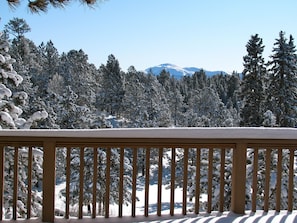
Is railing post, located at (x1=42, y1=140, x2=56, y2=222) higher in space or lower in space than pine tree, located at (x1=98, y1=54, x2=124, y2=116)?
lower

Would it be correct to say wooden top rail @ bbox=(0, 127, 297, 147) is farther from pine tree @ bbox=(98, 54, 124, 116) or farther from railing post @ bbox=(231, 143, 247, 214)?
pine tree @ bbox=(98, 54, 124, 116)

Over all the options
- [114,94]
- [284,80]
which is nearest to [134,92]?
[114,94]

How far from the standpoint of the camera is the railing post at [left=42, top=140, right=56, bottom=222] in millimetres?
3021

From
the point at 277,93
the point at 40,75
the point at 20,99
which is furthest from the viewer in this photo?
the point at 40,75

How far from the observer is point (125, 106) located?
1716 inches

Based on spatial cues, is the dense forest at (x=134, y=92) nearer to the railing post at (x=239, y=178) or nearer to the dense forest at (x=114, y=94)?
the dense forest at (x=114, y=94)

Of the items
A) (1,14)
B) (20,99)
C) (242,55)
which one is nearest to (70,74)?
(242,55)

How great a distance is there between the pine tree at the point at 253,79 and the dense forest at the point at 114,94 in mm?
59

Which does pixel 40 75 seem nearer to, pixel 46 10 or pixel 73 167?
pixel 73 167

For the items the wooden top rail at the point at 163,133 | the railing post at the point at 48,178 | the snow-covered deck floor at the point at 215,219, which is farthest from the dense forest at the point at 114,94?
the snow-covered deck floor at the point at 215,219

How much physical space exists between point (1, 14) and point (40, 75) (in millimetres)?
38721

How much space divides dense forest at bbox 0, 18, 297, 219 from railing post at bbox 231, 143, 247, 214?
13.0ft

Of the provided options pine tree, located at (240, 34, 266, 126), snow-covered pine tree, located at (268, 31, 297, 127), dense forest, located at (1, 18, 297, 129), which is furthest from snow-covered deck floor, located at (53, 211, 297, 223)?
pine tree, located at (240, 34, 266, 126)

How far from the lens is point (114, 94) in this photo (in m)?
46.2
